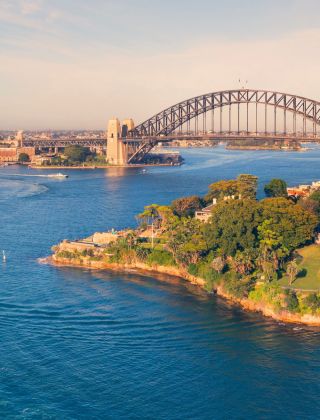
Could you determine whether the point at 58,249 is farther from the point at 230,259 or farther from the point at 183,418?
the point at 183,418

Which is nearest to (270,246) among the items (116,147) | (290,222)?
(290,222)

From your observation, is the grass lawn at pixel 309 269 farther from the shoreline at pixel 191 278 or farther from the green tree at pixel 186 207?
the green tree at pixel 186 207

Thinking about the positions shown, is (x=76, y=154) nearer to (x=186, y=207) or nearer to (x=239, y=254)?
(x=186, y=207)

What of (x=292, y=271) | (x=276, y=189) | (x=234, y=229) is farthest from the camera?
(x=276, y=189)

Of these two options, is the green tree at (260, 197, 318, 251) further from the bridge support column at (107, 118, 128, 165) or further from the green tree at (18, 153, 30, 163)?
the green tree at (18, 153, 30, 163)

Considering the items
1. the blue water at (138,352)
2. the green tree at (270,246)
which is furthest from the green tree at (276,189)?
the blue water at (138,352)

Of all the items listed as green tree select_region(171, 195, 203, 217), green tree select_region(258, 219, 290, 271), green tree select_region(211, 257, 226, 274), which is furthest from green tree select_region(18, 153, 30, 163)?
green tree select_region(211, 257, 226, 274)
